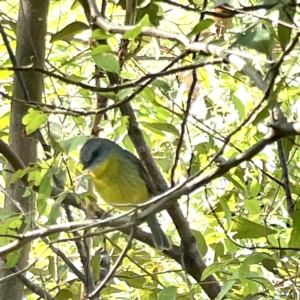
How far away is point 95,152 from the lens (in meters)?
2.76

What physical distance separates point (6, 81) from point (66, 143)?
742 mm

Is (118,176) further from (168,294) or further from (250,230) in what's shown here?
(168,294)

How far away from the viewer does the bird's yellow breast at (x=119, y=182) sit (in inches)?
114

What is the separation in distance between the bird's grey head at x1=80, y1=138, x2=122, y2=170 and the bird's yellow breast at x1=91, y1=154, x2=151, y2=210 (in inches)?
1.6

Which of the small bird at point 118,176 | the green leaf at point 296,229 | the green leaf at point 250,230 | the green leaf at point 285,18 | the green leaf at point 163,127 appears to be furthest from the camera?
the small bird at point 118,176

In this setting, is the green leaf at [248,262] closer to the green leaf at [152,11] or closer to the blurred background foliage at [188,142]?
the blurred background foliage at [188,142]

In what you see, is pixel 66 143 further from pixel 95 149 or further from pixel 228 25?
pixel 95 149

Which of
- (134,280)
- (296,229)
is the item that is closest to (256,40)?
(296,229)

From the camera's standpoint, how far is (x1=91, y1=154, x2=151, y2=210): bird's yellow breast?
9.51 ft

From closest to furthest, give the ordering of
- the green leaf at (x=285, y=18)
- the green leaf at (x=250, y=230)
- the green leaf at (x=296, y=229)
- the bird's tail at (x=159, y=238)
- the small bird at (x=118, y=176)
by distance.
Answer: the green leaf at (x=285, y=18) < the green leaf at (x=296, y=229) < the green leaf at (x=250, y=230) < the bird's tail at (x=159, y=238) < the small bird at (x=118, y=176)

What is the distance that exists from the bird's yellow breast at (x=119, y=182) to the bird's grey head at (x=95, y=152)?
4 centimetres

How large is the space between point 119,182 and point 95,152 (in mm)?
253

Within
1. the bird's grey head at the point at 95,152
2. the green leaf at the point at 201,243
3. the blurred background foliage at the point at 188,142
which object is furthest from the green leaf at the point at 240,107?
the bird's grey head at the point at 95,152

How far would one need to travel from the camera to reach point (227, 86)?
2.21 m
